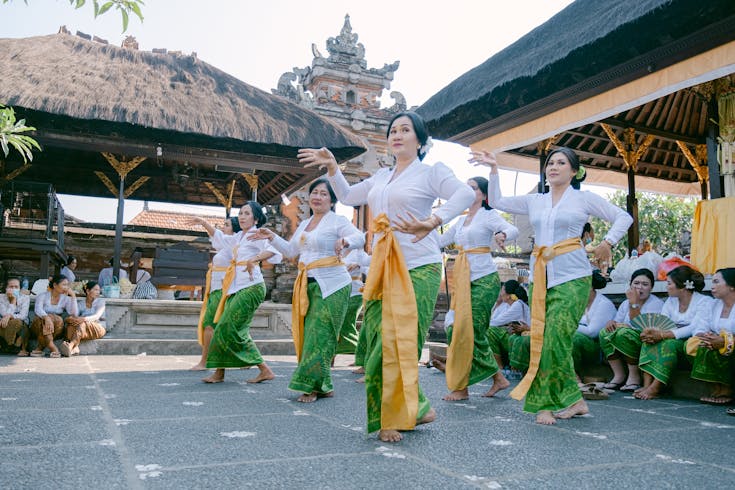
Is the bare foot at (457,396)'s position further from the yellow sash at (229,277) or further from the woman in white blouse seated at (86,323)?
the woman in white blouse seated at (86,323)

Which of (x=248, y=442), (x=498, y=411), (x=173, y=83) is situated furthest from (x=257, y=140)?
(x=248, y=442)

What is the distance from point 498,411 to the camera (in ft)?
13.5

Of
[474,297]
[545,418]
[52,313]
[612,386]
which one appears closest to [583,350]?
[612,386]

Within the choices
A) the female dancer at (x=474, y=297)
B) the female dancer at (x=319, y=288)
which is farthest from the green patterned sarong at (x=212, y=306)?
the female dancer at (x=474, y=297)

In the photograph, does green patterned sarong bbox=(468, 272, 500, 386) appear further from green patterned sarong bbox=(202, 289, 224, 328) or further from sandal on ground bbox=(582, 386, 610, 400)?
green patterned sarong bbox=(202, 289, 224, 328)

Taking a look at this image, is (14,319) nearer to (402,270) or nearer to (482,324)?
(482,324)

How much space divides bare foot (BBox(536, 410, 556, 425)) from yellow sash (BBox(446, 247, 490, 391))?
3.36 ft

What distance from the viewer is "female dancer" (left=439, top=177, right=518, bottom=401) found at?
4676mm

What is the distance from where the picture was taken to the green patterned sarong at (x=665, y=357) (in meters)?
4.93

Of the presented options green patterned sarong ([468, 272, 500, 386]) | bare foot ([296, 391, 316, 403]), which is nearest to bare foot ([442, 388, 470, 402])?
green patterned sarong ([468, 272, 500, 386])

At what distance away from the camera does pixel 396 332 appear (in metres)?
3.08

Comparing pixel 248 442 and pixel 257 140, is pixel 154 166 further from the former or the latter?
pixel 248 442

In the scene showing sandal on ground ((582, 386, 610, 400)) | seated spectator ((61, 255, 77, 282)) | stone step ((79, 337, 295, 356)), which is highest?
seated spectator ((61, 255, 77, 282))

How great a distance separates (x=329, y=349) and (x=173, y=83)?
890 cm
